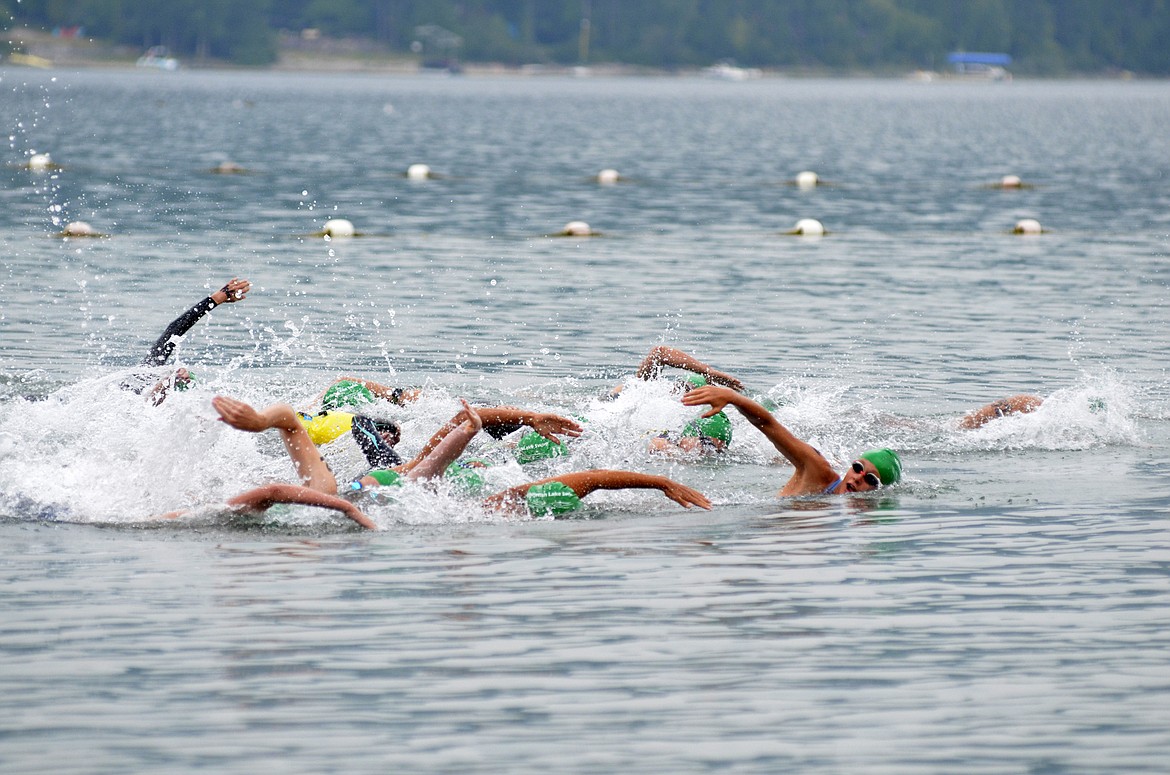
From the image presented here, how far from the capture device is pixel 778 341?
23.5 m

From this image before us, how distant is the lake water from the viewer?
902cm

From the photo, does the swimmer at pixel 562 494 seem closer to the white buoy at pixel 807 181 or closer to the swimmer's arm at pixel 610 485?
the swimmer's arm at pixel 610 485

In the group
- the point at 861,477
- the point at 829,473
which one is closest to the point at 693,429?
the point at 829,473

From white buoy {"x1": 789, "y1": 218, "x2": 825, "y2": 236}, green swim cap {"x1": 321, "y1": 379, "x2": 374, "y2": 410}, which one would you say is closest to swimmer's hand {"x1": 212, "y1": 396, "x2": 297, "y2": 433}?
green swim cap {"x1": 321, "y1": 379, "x2": 374, "y2": 410}

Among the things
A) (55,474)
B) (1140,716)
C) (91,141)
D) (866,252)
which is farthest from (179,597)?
(91,141)

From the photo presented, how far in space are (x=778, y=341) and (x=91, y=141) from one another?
54834mm

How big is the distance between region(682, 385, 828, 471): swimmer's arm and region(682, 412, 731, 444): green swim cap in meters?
1.41

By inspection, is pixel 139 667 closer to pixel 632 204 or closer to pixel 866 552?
pixel 866 552

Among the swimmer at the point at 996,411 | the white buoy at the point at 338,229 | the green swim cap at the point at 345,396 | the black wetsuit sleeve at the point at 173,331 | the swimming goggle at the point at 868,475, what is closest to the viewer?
the swimming goggle at the point at 868,475

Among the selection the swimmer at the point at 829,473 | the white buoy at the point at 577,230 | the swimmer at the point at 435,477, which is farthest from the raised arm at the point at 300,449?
the white buoy at the point at 577,230

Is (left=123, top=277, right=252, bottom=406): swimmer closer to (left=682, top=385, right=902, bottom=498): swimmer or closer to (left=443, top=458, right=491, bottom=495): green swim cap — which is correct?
(left=443, top=458, right=491, bottom=495): green swim cap

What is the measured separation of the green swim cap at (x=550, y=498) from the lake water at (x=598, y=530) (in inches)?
10.4

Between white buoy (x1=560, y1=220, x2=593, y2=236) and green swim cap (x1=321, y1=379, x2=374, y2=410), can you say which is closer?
green swim cap (x1=321, y1=379, x2=374, y2=410)

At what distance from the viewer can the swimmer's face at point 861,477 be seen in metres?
14.6
